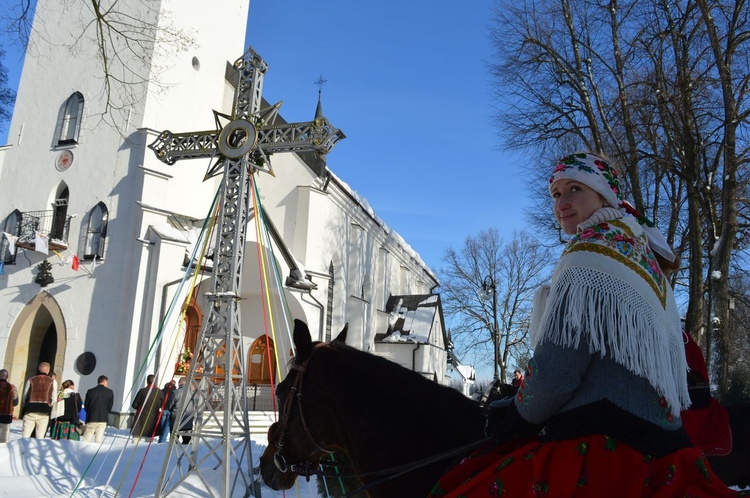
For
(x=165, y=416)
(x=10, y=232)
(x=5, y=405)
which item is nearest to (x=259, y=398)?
(x=165, y=416)

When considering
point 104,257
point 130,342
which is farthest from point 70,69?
point 130,342

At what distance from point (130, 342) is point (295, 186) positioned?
898 cm

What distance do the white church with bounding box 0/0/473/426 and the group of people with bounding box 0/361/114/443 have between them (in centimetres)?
371

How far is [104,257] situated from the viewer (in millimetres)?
18906

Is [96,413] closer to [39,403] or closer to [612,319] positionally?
[39,403]

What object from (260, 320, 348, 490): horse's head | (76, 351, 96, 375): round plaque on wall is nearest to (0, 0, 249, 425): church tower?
(76, 351, 96, 375): round plaque on wall

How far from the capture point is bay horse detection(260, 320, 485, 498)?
287cm

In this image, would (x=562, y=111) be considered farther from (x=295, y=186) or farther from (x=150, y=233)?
(x=150, y=233)

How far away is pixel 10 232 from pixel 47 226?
1.62 meters

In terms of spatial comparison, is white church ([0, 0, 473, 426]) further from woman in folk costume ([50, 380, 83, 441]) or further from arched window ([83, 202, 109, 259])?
woman in folk costume ([50, 380, 83, 441])

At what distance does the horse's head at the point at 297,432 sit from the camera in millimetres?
3203

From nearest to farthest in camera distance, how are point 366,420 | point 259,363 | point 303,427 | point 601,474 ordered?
point 601,474, point 366,420, point 303,427, point 259,363

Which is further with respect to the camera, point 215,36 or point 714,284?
point 215,36

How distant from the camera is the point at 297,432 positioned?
10.6 ft
